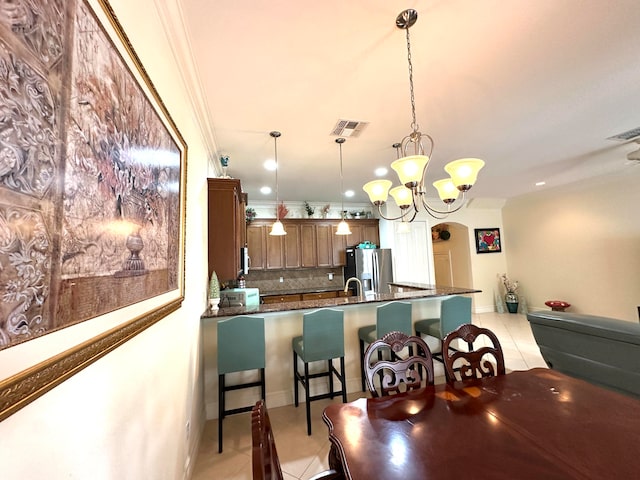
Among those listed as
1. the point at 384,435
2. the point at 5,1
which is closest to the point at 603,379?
the point at 384,435

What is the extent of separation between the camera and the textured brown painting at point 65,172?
1.52ft

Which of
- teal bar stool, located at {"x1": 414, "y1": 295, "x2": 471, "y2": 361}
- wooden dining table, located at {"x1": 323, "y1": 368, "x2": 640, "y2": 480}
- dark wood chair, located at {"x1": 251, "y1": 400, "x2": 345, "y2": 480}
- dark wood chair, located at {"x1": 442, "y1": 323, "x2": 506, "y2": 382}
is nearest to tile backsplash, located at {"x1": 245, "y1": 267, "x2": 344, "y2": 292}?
teal bar stool, located at {"x1": 414, "y1": 295, "x2": 471, "y2": 361}

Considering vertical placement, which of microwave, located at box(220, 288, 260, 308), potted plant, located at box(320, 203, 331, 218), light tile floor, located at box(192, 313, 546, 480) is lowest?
light tile floor, located at box(192, 313, 546, 480)

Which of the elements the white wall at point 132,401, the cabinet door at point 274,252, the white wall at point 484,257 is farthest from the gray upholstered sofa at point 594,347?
the white wall at point 484,257

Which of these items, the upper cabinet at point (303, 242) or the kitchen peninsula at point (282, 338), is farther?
the upper cabinet at point (303, 242)

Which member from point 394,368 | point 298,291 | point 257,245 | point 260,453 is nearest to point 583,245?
point 298,291

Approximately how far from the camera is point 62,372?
1.95 feet

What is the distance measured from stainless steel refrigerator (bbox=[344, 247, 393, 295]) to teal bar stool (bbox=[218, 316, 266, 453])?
11.2ft

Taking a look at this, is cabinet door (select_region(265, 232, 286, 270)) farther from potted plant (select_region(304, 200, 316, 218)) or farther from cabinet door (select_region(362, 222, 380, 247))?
cabinet door (select_region(362, 222, 380, 247))

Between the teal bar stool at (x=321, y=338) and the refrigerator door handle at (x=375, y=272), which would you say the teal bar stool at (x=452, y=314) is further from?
the refrigerator door handle at (x=375, y=272)

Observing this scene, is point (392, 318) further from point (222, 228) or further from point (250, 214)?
point (250, 214)

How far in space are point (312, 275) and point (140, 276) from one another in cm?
519

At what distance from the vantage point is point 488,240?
22.2 feet

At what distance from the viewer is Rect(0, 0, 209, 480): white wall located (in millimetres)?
550
